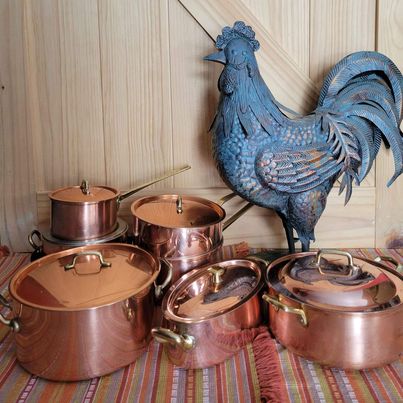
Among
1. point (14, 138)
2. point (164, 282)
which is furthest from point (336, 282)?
point (14, 138)

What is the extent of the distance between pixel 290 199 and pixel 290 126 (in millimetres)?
131

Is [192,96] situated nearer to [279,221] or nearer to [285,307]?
[279,221]

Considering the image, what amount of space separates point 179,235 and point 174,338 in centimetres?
22

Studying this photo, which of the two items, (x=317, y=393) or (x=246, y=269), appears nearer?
(x=317, y=393)

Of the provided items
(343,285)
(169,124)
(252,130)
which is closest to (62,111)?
(169,124)

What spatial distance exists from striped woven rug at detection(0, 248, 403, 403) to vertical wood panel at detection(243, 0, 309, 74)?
2.13ft

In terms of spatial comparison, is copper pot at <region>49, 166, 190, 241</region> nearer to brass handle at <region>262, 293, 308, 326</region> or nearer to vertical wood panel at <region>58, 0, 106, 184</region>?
vertical wood panel at <region>58, 0, 106, 184</region>

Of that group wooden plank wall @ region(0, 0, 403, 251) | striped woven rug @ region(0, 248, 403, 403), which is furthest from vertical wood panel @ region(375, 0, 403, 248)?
striped woven rug @ region(0, 248, 403, 403)

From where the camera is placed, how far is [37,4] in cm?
97

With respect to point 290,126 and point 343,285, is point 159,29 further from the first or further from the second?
point 343,285

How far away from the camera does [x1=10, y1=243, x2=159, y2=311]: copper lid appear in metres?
0.58

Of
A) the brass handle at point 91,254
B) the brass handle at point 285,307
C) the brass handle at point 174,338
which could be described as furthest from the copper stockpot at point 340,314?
the brass handle at point 91,254

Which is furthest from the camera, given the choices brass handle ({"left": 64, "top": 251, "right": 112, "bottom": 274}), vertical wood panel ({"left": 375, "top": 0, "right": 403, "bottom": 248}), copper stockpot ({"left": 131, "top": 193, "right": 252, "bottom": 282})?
vertical wood panel ({"left": 375, "top": 0, "right": 403, "bottom": 248})

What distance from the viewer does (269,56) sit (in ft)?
3.17
